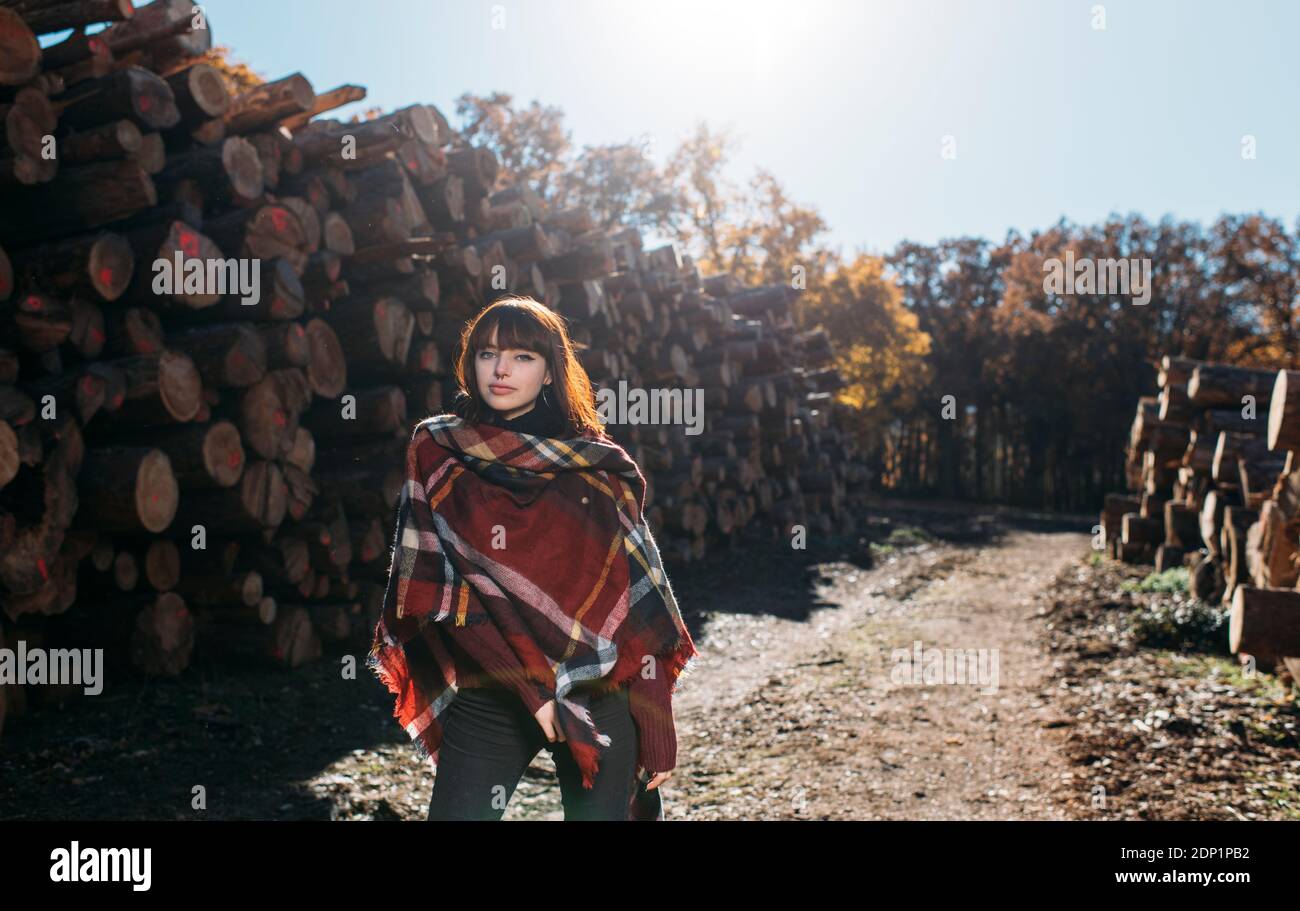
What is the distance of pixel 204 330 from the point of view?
493 centimetres

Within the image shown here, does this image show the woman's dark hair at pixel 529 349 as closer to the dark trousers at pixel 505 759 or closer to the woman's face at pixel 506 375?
the woman's face at pixel 506 375

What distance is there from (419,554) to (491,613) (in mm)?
217

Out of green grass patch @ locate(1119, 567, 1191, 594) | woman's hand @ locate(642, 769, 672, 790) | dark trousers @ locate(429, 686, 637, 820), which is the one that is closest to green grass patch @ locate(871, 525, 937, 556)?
green grass patch @ locate(1119, 567, 1191, 594)

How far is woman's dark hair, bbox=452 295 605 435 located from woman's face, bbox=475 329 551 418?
15 millimetres

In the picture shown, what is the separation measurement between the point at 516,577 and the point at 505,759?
0.41 meters

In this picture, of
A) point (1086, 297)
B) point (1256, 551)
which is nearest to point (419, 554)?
point (1256, 551)

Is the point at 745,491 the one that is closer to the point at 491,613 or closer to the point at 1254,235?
the point at 491,613

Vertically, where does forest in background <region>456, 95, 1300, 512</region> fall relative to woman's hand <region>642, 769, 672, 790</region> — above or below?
above

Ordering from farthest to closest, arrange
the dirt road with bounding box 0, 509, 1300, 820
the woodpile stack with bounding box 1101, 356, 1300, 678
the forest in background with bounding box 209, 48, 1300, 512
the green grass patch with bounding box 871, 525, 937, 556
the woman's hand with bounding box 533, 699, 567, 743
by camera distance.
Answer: the forest in background with bounding box 209, 48, 1300, 512
the green grass patch with bounding box 871, 525, 937, 556
the woodpile stack with bounding box 1101, 356, 1300, 678
the dirt road with bounding box 0, 509, 1300, 820
the woman's hand with bounding box 533, 699, 567, 743

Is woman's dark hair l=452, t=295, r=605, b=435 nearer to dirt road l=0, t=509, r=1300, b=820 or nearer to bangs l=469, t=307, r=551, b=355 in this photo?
bangs l=469, t=307, r=551, b=355

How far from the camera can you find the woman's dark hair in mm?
2390

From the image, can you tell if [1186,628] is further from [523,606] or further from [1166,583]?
[523,606]

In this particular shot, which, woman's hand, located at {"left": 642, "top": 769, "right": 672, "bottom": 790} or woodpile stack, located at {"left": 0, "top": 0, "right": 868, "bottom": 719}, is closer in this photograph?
woman's hand, located at {"left": 642, "top": 769, "right": 672, "bottom": 790}

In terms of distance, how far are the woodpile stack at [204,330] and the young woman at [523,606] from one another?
2.57 m
